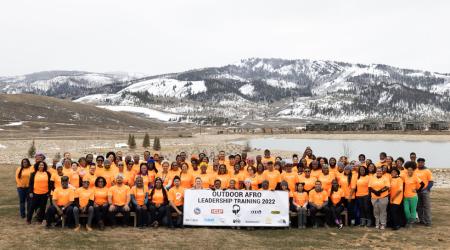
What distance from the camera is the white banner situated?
12.4m

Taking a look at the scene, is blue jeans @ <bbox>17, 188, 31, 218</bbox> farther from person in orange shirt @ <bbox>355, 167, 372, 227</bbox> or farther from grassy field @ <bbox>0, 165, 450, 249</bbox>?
person in orange shirt @ <bbox>355, 167, 372, 227</bbox>

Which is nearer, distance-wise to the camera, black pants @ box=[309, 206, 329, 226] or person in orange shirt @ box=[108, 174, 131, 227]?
person in orange shirt @ box=[108, 174, 131, 227]

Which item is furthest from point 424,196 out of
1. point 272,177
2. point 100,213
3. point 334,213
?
point 100,213

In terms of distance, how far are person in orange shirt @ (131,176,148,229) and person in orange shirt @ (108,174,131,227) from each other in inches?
7.5

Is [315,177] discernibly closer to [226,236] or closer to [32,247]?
[226,236]

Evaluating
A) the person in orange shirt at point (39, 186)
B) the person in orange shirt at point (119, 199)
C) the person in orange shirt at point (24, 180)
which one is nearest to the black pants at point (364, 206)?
the person in orange shirt at point (119, 199)

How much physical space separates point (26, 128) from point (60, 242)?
10040 cm

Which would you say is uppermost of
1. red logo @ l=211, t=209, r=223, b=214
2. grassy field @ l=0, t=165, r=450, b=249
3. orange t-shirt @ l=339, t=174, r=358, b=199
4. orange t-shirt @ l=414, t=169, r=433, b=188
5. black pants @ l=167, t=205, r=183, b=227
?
orange t-shirt @ l=414, t=169, r=433, b=188

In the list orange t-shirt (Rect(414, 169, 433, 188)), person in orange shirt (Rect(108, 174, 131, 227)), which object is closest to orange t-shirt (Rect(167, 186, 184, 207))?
person in orange shirt (Rect(108, 174, 131, 227))

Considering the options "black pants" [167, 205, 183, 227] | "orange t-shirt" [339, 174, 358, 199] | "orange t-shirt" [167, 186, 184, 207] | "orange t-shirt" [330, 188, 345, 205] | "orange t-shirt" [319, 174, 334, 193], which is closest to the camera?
"black pants" [167, 205, 183, 227]

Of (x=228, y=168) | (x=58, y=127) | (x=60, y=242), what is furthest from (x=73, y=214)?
(x=58, y=127)

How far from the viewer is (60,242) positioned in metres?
10.5

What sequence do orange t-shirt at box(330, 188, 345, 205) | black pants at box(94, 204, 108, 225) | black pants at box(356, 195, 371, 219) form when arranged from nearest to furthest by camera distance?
black pants at box(94, 204, 108, 225)
black pants at box(356, 195, 371, 219)
orange t-shirt at box(330, 188, 345, 205)

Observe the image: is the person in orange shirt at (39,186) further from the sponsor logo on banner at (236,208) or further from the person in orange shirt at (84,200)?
the sponsor logo on banner at (236,208)
